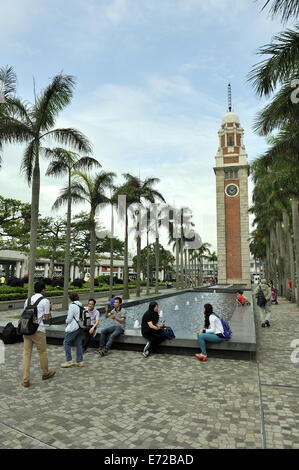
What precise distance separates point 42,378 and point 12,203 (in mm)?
20594

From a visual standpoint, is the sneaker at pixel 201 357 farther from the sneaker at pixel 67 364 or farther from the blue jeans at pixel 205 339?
the sneaker at pixel 67 364

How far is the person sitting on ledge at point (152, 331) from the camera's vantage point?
7.35m

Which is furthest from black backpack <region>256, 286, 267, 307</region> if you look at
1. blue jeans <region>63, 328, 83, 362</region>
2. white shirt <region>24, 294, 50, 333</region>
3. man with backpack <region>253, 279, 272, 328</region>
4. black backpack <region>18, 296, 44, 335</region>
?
black backpack <region>18, 296, 44, 335</region>

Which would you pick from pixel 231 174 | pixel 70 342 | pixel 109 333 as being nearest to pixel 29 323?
pixel 70 342

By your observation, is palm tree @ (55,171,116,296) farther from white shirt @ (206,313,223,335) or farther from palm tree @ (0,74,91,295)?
white shirt @ (206,313,223,335)

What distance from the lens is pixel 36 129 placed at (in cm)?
1305

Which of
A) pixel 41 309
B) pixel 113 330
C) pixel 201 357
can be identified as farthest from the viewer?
pixel 113 330

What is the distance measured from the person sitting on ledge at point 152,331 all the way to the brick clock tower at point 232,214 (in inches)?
1798

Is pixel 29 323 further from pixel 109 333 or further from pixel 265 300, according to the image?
pixel 265 300

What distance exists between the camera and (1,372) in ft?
20.0

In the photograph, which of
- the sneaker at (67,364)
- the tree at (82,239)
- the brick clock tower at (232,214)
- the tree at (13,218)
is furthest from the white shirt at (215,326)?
the brick clock tower at (232,214)

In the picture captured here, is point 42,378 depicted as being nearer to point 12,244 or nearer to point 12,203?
point 12,203

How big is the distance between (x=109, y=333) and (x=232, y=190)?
1923 inches
